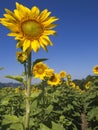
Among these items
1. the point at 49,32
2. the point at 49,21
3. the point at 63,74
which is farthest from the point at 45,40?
the point at 63,74

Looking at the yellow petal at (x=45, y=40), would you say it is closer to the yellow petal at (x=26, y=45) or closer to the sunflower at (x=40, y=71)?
the yellow petal at (x=26, y=45)

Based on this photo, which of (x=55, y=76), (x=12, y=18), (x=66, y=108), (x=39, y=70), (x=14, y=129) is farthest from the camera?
(x=55, y=76)

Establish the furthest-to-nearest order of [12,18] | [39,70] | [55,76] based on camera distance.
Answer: [55,76] < [39,70] < [12,18]

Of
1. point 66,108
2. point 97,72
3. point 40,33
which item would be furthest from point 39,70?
point 40,33

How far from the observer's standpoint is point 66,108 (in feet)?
30.6

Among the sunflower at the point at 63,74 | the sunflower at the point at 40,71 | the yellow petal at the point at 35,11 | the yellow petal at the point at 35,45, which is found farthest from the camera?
the sunflower at the point at 63,74

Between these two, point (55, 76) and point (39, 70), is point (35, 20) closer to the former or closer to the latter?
point (39, 70)

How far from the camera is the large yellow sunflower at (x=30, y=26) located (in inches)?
120

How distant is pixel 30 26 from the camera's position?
3.11m

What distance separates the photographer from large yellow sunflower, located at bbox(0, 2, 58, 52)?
306 cm

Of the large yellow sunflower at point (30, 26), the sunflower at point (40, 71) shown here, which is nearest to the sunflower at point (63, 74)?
the sunflower at point (40, 71)

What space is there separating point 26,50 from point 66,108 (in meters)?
6.37

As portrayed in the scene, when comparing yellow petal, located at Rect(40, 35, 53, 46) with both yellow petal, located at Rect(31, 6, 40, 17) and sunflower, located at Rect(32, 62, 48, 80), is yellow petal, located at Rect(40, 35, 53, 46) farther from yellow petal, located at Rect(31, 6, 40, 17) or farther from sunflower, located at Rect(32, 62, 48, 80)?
sunflower, located at Rect(32, 62, 48, 80)

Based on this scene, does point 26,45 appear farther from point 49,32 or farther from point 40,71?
point 40,71
